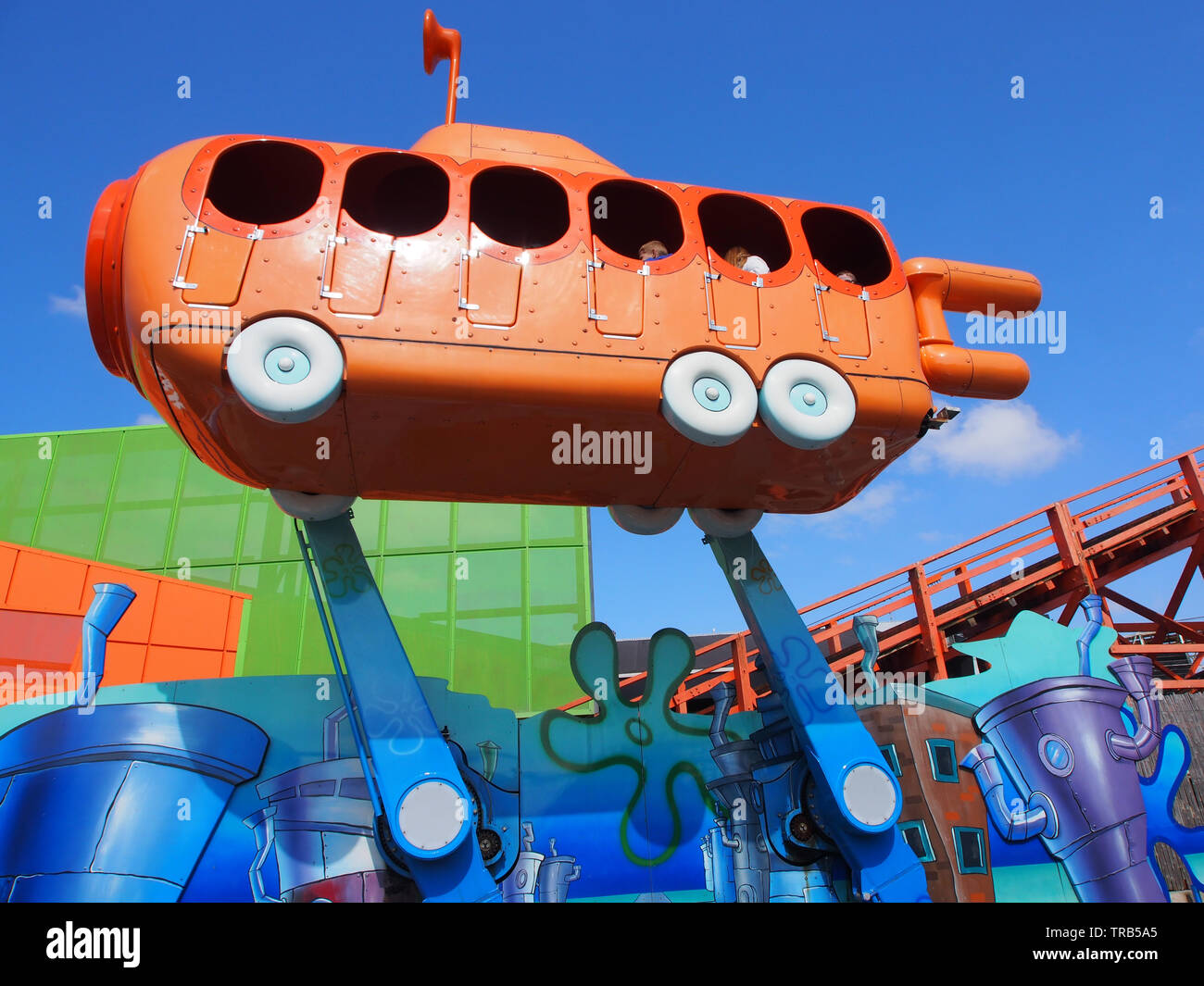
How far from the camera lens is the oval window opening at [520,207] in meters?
6.59

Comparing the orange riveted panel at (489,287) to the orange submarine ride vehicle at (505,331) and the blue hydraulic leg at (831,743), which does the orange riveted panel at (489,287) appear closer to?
the orange submarine ride vehicle at (505,331)

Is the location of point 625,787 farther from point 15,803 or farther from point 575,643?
point 15,803

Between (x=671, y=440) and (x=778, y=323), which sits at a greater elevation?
(x=778, y=323)

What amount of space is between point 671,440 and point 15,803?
216 inches

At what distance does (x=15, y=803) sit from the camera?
6.33 metres

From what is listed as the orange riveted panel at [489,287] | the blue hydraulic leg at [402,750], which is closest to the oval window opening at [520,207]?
the orange riveted panel at [489,287]

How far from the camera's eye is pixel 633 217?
23.7ft

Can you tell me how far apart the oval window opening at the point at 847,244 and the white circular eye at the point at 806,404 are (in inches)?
49.3

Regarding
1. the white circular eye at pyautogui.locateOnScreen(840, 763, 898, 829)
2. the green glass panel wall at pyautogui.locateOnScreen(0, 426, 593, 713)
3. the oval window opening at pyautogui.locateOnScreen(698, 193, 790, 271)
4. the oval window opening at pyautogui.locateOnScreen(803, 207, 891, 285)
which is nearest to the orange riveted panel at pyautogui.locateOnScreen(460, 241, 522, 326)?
the oval window opening at pyautogui.locateOnScreen(698, 193, 790, 271)

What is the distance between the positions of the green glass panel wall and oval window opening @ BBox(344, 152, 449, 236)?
914 centimetres

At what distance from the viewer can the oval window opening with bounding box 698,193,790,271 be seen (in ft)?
22.7
